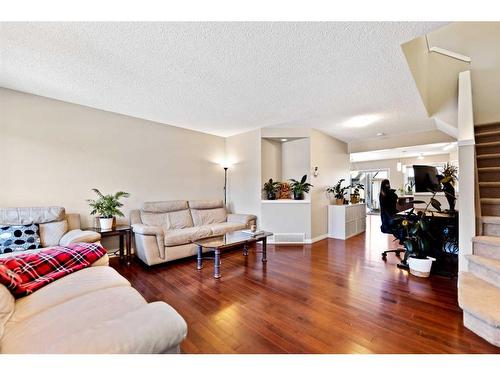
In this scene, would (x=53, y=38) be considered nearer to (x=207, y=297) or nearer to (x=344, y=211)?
(x=207, y=297)

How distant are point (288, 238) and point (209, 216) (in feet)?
5.45

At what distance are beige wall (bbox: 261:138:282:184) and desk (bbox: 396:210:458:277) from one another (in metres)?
2.79

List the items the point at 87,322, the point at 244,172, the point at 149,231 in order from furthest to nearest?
the point at 244,172 < the point at 149,231 < the point at 87,322

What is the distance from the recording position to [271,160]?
480 centimetres

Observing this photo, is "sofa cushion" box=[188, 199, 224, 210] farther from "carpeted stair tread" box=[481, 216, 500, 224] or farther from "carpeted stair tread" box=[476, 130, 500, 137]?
"carpeted stair tread" box=[476, 130, 500, 137]

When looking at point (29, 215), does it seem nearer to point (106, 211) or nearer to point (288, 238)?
point (106, 211)

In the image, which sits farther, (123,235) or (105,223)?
(123,235)

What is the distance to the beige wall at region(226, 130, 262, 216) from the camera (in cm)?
453

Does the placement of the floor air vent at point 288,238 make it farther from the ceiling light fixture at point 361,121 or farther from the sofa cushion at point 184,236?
the ceiling light fixture at point 361,121

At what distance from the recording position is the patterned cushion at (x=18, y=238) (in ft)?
7.39

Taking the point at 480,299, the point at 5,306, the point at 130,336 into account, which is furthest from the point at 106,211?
the point at 480,299

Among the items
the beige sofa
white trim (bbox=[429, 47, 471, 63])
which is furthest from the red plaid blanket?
white trim (bbox=[429, 47, 471, 63])

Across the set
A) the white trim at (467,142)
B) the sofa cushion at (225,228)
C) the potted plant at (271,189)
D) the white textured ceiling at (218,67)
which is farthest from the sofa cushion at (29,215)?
the white trim at (467,142)
